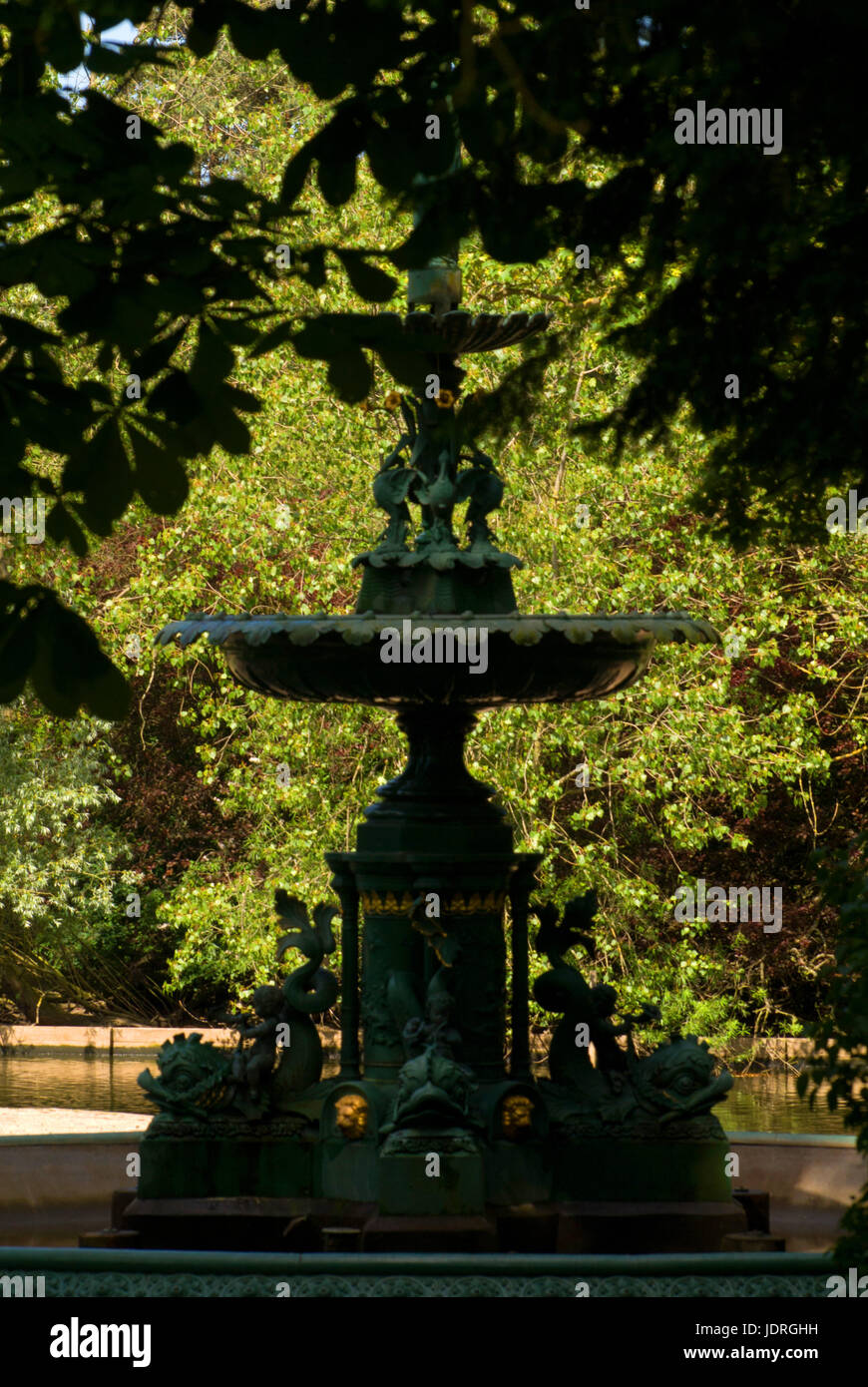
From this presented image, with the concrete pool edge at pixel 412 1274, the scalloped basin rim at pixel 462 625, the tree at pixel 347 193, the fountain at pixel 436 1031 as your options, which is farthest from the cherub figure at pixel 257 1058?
the tree at pixel 347 193

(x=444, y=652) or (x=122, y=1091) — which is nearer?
(x=444, y=652)

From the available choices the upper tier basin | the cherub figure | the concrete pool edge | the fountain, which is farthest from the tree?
the cherub figure

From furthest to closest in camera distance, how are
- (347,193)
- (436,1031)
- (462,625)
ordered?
(436,1031), (462,625), (347,193)

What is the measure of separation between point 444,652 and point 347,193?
136 inches

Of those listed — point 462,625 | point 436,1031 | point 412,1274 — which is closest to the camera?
point 412,1274

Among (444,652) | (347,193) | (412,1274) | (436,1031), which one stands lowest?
(412,1274)

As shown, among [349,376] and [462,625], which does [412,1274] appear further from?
[349,376]

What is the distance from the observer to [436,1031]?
755 centimetres

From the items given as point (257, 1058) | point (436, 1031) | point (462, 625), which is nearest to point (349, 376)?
point (462, 625)

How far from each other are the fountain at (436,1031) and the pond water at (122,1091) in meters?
6.80

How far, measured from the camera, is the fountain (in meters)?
7.33
